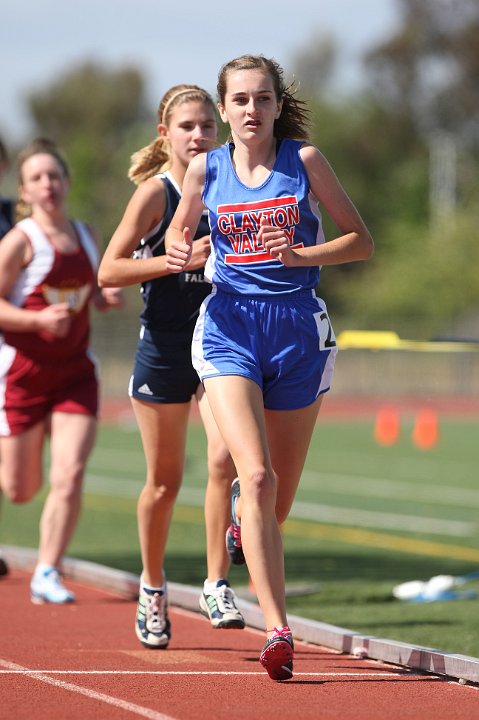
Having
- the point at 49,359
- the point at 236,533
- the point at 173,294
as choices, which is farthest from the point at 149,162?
the point at 236,533

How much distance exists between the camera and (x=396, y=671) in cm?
613

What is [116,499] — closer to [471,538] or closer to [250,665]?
[471,538]

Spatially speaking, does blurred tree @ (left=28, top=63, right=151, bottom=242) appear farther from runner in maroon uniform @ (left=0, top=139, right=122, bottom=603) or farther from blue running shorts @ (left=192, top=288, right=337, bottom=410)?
blue running shorts @ (left=192, top=288, right=337, bottom=410)

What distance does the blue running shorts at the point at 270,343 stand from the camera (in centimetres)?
578

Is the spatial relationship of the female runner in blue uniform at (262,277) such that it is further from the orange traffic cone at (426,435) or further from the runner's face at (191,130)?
the orange traffic cone at (426,435)

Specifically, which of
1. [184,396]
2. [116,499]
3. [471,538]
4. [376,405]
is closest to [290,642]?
[184,396]

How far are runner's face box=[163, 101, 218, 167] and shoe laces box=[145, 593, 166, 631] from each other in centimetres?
204

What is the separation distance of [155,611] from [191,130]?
89.2 inches

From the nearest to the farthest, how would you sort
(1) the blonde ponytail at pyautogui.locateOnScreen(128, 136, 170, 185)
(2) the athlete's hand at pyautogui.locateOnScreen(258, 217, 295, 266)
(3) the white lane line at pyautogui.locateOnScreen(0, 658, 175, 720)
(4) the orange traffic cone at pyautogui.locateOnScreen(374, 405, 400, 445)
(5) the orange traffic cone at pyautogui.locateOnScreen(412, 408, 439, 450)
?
(3) the white lane line at pyautogui.locateOnScreen(0, 658, 175, 720)
(2) the athlete's hand at pyautogui.locateOnScreen(258, 217, 295, 266)
(1) the blonde ponytail at pyautogui.locateOnScreen(128, 136, 170, 185)
(5) the orange traffic cone at pyautogui.locateOnScreen(412, 408, 439, 450)
(4) the orange traffic cone at pyautogui.locateOnScreen(374, 405, 400, 445)

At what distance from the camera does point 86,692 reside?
5.30 metres

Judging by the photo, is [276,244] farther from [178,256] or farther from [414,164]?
[414,164]

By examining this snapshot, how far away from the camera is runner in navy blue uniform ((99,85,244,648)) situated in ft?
21.9

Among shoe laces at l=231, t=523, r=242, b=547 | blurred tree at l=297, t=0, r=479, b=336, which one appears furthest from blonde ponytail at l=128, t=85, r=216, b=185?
blurred tree at l=297, t=0, r=479, b=336

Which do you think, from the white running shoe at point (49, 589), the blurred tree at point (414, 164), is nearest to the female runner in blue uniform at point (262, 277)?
the white running shoe at point (49, 589)
